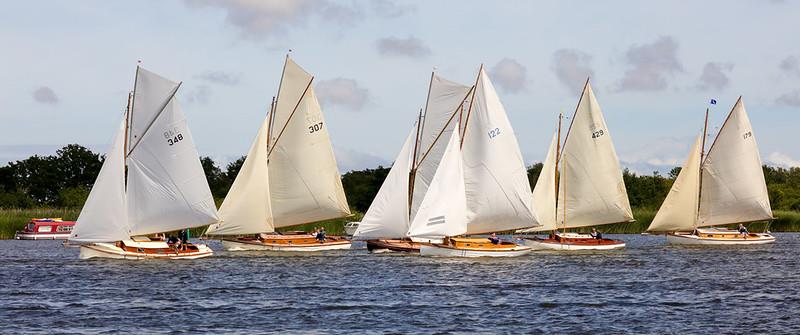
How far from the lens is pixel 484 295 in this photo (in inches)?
2290

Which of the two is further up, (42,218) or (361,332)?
(42,218)

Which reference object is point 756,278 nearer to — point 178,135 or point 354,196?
point 178,135

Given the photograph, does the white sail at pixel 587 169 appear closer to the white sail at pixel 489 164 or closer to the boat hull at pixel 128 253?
the white sail at pixel 489 164

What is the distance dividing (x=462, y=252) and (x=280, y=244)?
51.0 feet

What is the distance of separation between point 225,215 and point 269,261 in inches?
334

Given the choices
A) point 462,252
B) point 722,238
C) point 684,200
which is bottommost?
point 462,252

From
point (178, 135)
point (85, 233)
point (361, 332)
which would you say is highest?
point (178, 135)

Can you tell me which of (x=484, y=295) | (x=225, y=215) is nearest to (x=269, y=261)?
(x=225, y=215)

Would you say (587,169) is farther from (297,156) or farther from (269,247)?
(269,247)

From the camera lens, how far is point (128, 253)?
75750mm

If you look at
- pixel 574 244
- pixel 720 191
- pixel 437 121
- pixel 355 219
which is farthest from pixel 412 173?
pixel 355 219

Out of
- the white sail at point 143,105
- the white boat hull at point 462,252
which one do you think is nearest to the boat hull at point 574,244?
the white boat hull at point 462,252

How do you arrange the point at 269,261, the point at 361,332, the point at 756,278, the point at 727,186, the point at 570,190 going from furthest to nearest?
1. the point at 727,186
2. the point at 570,190
3. the point at 269,261
4. the point at 756,278
5. the point at 361,332

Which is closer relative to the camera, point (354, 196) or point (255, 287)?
point (255, 287)
